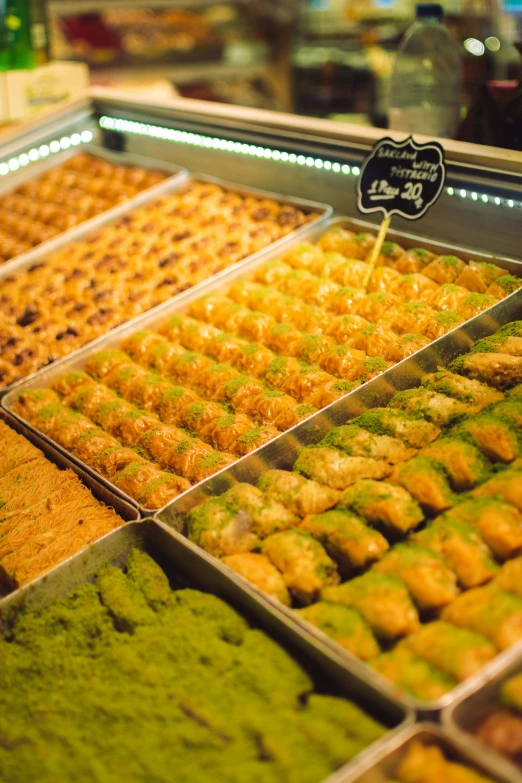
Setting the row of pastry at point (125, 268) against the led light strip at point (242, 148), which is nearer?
the led light strip at point (242, 148)

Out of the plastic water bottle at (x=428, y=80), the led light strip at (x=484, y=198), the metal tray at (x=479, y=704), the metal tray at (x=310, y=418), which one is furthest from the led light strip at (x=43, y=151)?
the metal tray at (x=479, y=704)

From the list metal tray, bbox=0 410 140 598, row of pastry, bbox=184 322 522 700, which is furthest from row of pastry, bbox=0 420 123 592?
row of pastry, bbox=184 322 522 700

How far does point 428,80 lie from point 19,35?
348cm

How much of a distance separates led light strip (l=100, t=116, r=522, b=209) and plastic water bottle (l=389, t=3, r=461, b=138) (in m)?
0.89

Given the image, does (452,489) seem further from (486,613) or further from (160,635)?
(160,635)

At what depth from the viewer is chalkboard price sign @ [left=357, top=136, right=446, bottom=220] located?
3.07 m

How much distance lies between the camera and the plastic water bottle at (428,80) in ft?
15.2

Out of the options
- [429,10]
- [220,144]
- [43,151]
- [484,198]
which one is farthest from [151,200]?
[484,198]

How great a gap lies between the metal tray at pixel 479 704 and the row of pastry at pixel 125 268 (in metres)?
2.66

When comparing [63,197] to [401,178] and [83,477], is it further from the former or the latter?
[83,477]

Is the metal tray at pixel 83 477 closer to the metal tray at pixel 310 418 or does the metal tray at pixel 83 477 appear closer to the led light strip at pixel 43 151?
the metal tray at pixel 310 418

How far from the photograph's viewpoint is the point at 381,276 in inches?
135

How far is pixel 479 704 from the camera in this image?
1638 millimetres

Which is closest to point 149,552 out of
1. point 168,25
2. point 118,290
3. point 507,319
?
point 507,319
